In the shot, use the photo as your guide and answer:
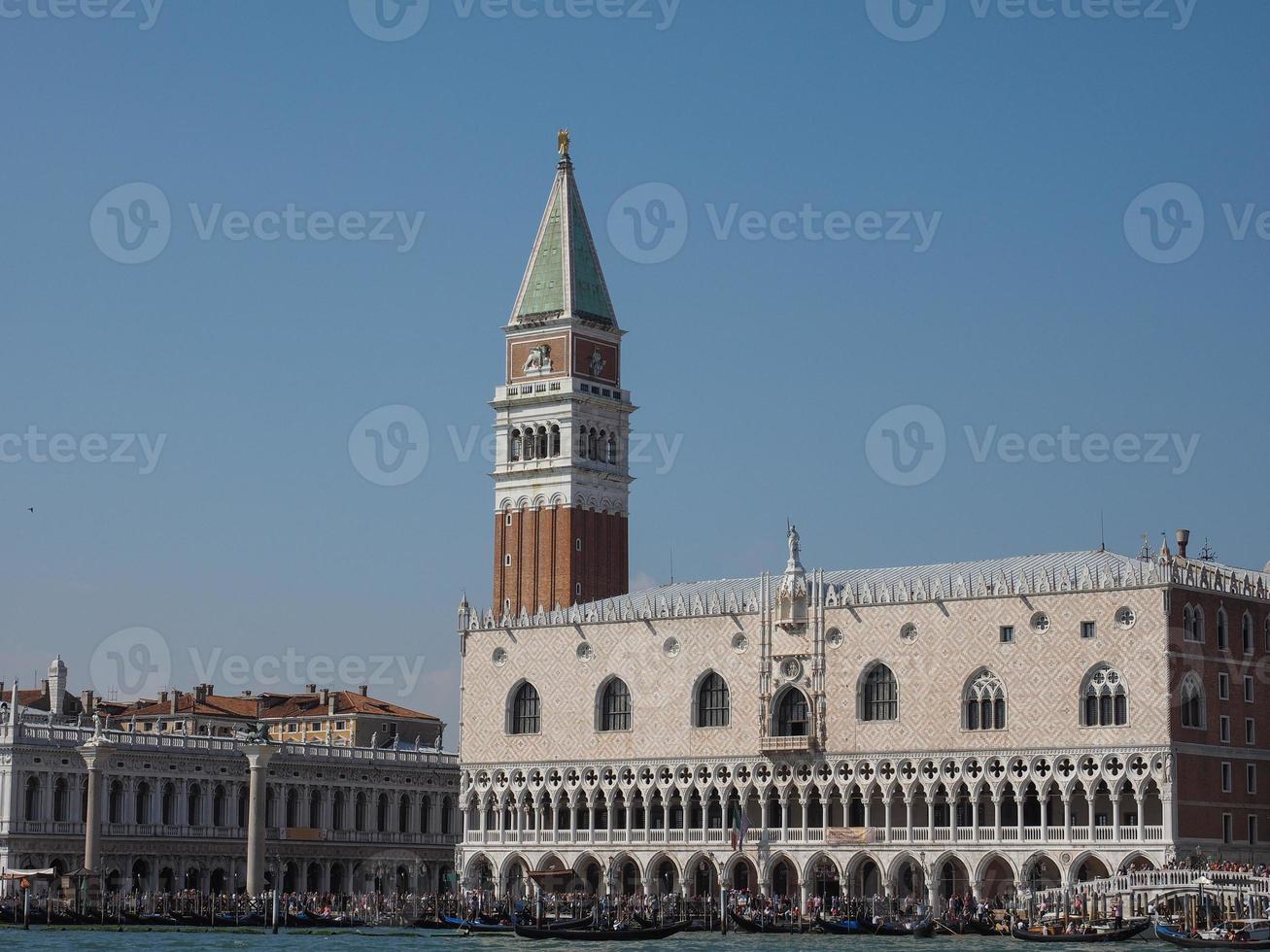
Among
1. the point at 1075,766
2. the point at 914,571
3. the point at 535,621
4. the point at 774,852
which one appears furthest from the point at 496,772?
the point at 1075,766

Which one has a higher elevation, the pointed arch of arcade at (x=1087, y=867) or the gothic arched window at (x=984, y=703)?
the gothic arched window at (x=984, y=703)

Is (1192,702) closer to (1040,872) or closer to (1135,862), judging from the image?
(1135,862)

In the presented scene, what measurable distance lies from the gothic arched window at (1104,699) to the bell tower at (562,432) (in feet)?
88.9

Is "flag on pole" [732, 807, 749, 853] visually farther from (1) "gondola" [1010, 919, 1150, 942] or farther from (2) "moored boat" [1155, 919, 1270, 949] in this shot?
(2) "moored boat" [1155, 919, 1270, 949]

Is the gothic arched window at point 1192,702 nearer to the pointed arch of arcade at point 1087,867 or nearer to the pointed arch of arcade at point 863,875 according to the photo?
the pointed arch of arcade at point 1087,867

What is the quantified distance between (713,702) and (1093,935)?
69.3ft

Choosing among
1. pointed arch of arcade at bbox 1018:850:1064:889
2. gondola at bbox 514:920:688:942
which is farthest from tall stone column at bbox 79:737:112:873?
pointed arch of arcade at bbox 1018:850:1064:889

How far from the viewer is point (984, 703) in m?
75.8

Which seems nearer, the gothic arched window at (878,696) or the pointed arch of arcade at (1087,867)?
the pointed arch of arcade at (1087,867)

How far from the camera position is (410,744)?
375 ft

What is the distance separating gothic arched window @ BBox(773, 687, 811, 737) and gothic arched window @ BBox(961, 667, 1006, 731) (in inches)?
244

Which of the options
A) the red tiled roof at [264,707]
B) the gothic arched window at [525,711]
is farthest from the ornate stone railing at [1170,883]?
the red tiled roof at [264,707]

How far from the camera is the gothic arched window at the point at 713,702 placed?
268 ft

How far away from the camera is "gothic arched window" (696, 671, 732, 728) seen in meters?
81.7
